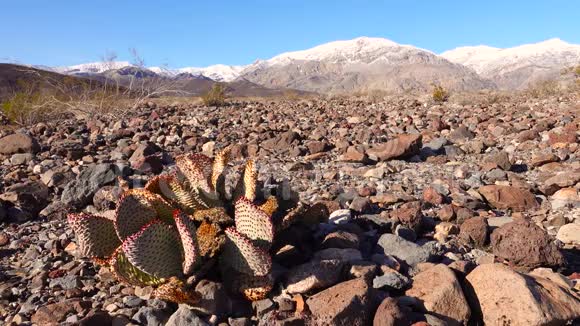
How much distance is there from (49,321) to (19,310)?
0.99ft

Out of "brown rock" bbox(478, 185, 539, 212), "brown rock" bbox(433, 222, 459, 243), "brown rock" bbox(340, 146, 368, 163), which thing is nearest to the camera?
"brown rock" bbox(433, 222, 459, 243)

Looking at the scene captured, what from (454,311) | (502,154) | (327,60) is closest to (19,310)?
(454,311)

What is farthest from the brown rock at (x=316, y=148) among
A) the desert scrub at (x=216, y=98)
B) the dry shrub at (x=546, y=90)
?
the dry shrub at (x=546, y=90)

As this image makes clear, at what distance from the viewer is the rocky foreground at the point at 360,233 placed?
7.80 feet

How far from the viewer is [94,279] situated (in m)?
2.88

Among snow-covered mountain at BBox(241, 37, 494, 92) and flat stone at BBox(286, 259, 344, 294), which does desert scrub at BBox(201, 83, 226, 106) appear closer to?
flat stone at BBox(286, 259, 344, 294)

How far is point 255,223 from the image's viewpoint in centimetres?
254

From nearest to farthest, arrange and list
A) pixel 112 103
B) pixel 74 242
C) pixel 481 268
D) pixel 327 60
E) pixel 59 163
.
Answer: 1. pixel 481 268
2. pixel 74 242
3. pixel 59 163
4. pixel 112 103
5. pixel 327 60

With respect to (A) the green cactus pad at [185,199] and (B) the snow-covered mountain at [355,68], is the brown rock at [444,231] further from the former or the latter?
(B) the snow-covered mountain at [355,68]

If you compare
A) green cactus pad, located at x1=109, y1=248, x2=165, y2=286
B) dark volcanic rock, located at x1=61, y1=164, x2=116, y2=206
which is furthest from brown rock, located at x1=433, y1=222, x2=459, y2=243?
dark volcanic rock, located at x1=61, y1=164, x2=116, y2=206

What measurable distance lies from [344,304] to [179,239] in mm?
942

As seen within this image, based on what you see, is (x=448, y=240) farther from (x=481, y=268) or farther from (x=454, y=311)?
(x=454, y=311)

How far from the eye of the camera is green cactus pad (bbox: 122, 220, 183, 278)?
92.9 inches

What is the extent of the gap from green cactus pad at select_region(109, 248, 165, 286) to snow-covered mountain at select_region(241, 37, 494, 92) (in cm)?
10934
